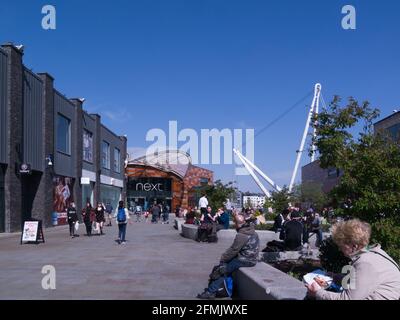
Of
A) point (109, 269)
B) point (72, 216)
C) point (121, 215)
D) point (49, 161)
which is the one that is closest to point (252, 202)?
point (49, 161)

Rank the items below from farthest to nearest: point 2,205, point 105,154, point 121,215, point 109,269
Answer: point 105,154 → point 2,205 → point 121,215 → point 109,269

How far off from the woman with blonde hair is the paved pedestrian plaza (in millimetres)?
5196

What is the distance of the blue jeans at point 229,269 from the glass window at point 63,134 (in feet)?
91.1

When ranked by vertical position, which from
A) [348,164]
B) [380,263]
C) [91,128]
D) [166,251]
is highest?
[91,128]

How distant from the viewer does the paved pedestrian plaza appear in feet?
31.1

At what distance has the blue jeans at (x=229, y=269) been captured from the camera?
9.02m

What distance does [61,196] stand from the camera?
35.3m

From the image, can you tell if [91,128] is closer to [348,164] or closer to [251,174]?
[348,164]

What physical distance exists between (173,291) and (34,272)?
13.0ft

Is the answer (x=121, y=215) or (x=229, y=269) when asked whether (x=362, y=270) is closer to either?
(x=229, y=269)

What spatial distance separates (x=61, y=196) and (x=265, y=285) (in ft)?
97.8

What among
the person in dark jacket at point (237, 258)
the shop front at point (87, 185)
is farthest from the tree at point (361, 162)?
the shop front at point (87, 185)

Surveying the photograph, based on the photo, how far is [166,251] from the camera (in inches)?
685
